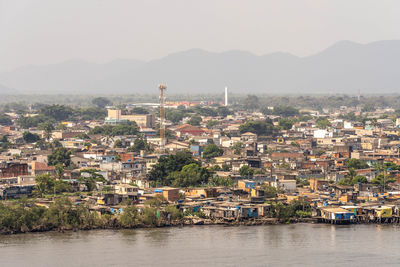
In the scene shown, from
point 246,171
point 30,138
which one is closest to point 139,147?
point 30,138

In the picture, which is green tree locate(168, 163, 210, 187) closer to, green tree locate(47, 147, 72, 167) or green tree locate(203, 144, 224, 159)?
green tree locate(47, 147, 72, 167)

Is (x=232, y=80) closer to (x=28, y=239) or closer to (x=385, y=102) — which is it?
(x=385, y=102)

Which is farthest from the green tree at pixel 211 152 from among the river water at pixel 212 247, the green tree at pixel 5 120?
the green tree at pixel 5 120

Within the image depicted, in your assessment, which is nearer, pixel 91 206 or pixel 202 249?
pixel 202 249

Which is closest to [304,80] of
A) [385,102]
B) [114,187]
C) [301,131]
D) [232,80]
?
A: [232,80]

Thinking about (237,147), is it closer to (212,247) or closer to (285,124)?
(285,124)

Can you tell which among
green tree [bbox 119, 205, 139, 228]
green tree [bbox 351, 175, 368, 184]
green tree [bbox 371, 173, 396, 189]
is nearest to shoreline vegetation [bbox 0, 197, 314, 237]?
green tree [bbox 119, 205, 139, 228]
